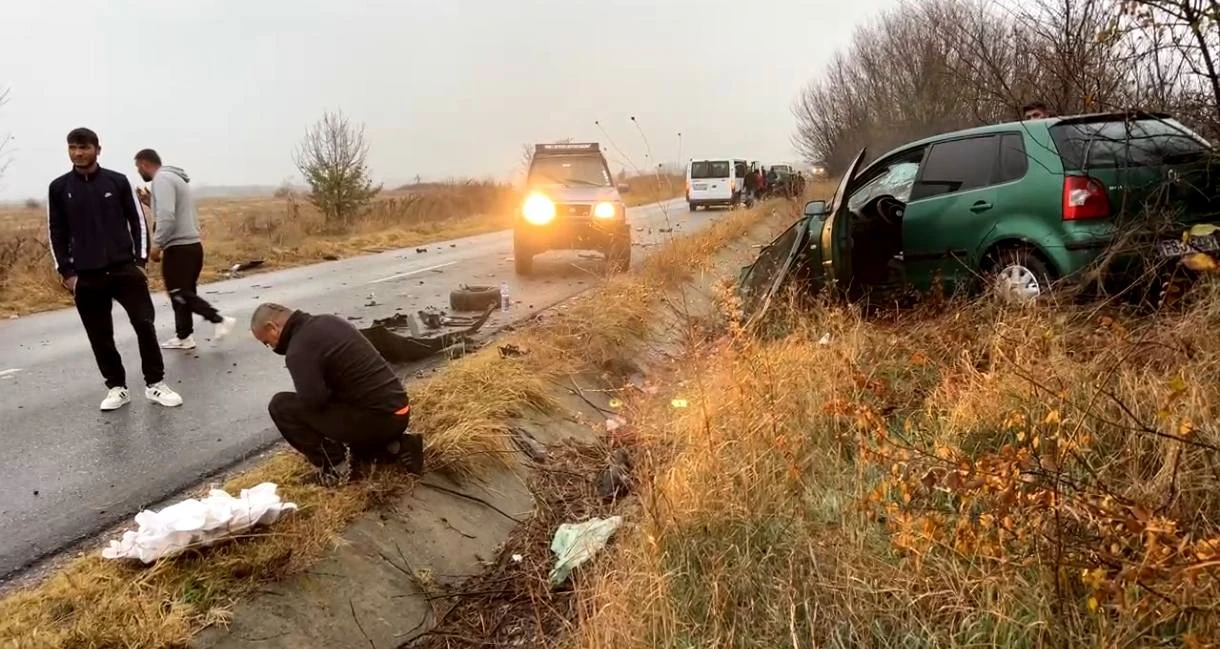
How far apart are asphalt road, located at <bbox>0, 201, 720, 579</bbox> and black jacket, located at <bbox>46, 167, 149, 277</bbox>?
1.03 meters

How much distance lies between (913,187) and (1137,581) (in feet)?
15.0

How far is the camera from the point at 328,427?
3.59 m

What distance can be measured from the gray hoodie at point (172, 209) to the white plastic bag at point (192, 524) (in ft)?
15.3

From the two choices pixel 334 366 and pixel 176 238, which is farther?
pixel 176 238

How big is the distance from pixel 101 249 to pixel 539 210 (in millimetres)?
7199

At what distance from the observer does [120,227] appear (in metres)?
5.10

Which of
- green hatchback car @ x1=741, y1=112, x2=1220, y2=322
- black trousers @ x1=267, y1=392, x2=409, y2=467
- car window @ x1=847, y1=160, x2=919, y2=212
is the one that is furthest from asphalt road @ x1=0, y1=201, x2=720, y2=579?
car window @ x1=847, y1=160, x2=919, y2=212

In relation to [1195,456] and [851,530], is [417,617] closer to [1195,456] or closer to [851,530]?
[851,530]

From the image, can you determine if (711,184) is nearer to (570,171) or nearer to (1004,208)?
(570,171)

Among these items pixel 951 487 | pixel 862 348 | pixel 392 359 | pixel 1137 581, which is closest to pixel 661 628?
pixel 951 487

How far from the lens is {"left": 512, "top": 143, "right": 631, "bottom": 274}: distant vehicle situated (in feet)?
37.9

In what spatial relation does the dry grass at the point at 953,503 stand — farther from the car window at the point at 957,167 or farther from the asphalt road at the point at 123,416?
the asphalt road at the point at 123,416

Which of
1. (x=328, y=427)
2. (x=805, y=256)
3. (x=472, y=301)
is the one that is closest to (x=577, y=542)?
(x=328, y=427)

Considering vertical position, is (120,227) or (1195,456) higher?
(120,227)
